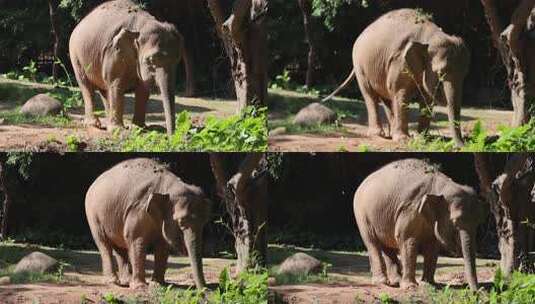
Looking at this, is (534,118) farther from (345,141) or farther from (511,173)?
(345,141)

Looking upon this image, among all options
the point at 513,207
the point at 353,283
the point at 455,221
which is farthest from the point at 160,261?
the point at 513,207

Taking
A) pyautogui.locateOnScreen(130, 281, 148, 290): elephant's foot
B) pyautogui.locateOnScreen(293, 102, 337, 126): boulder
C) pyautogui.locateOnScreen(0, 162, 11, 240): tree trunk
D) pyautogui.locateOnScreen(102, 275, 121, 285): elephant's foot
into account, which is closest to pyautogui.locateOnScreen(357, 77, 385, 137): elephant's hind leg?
pyautogui.locateOnScreen(293, 102, 337, 126): boulder

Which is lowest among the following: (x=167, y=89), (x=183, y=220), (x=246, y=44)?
(x=183, y=220)

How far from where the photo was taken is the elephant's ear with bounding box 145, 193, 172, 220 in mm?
5742

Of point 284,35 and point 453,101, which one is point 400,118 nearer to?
point 453,101

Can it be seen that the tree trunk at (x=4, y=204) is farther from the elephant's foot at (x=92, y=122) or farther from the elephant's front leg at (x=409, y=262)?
the elephant's front leg at (x=409, y=262)

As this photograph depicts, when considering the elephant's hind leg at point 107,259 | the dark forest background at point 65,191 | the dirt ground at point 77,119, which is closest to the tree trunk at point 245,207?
the dark forest background at point 65,191

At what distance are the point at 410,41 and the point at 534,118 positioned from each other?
2.43ft

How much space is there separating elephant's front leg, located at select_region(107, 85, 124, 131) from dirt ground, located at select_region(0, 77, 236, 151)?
0.04 meters

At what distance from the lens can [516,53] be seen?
18.6 ft

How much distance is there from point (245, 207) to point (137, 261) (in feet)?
2.07

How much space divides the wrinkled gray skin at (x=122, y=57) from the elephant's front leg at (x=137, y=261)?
23.9 inches

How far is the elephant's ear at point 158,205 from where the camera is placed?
5.74 metres

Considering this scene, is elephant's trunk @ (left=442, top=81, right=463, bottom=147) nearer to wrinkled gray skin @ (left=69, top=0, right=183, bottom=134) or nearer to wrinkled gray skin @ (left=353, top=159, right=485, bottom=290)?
wrinkled gray skin @ (left=353, top=159, right=485, bottom=290)
